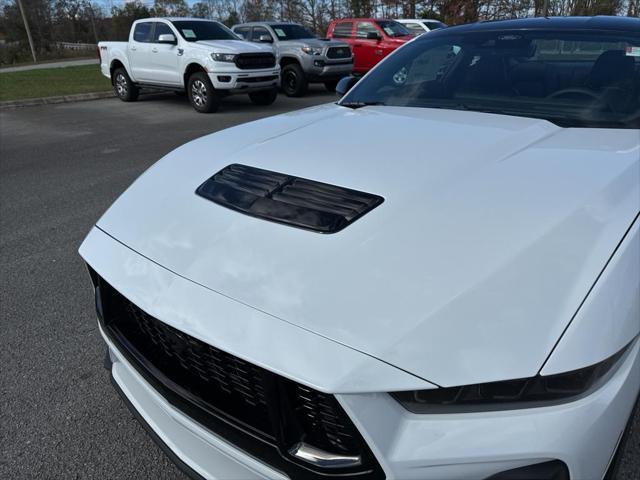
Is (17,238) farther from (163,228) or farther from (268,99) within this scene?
(268,99)

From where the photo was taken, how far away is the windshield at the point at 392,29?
13.9m

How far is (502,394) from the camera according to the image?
1191 mm

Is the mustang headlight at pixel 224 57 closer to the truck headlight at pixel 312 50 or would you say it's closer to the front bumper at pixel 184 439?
the truck headlight at pixel 312 50

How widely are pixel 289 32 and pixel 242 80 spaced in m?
3.86

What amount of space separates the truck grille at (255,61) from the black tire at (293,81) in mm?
1530

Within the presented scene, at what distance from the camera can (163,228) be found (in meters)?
1.76

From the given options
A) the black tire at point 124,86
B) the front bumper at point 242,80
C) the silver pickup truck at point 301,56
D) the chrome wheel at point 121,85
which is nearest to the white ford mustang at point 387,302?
the front bumper at point 242,80

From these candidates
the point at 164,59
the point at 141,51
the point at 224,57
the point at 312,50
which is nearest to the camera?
the point at 224,57

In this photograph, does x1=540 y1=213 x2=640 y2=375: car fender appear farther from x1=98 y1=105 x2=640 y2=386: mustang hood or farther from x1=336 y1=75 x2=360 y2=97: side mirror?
x1=336 y1=75 x2=360 y2=97: side mirror

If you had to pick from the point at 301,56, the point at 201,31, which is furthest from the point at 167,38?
the point at 301,56

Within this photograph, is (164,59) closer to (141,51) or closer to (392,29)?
(141,51)

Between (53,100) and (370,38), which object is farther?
(370,38)

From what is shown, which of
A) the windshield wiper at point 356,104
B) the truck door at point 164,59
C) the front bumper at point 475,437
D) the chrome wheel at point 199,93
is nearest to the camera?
the front bumper at point 475,437

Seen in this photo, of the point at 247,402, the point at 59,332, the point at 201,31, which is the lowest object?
the point at 59,332
